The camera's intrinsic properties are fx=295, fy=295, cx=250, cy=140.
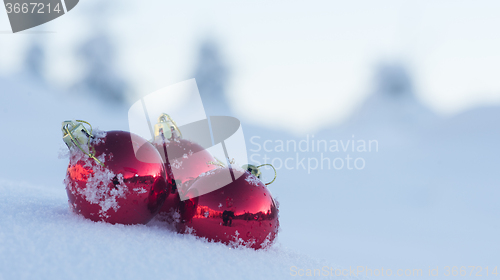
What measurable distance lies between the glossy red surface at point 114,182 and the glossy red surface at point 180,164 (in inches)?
3.4

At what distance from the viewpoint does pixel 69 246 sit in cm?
49

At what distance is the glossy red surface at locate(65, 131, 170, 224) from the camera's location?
0.62 meters

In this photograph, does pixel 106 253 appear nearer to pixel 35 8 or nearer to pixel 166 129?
pixel 166 129

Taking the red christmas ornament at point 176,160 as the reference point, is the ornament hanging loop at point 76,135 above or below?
above

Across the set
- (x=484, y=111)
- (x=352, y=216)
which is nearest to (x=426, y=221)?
(x=352, y=216)

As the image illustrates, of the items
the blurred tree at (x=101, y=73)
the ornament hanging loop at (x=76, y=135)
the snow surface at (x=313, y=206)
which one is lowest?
the snow surface at (x=313, y=206)

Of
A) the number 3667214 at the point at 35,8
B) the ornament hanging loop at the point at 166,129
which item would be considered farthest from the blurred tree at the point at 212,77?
the ornament hanging loop at the point at 166,129

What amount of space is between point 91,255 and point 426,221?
2383mm

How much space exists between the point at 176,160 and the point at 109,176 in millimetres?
203

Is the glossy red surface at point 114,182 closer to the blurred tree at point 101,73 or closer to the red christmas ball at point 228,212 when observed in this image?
the red christmas ball at point 228,212

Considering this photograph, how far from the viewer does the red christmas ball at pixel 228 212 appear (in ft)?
2.17

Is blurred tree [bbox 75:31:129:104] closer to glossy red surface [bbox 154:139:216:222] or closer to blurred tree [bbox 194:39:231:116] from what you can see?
blurred tree [bbox 194:39:231:116]

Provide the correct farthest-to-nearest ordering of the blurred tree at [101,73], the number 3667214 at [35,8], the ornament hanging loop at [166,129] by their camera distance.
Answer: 1. the blurred tree at [101,73]
2. the number 3667214 at [35,8]
3. the ornament hanging loop at [166,129]

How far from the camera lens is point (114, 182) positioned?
2.02ft
